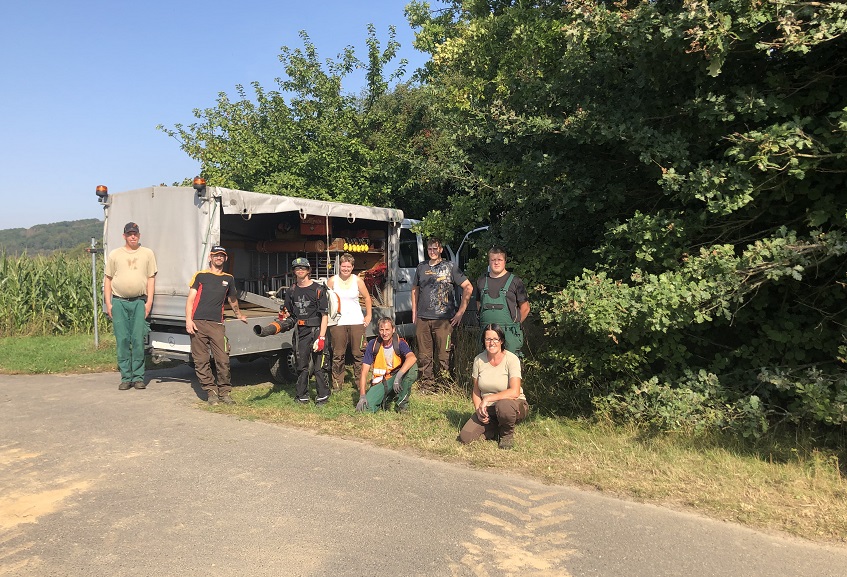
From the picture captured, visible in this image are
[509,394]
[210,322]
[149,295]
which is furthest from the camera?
[149,295]

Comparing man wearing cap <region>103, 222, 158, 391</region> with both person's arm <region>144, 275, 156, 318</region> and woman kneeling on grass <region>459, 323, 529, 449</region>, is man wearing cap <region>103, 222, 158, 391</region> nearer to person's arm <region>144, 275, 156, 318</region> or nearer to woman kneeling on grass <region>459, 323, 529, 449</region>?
person's arm <region>144, 275, 156, 318</region>

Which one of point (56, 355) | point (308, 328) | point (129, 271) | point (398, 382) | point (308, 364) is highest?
point (129, 271)

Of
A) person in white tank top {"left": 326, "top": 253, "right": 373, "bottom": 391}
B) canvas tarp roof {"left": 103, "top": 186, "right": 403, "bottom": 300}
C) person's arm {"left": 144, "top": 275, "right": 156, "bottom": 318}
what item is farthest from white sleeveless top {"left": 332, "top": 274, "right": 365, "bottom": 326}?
person's arm {"left": 144, "top": 275, "right": 156, "bottom": 318}

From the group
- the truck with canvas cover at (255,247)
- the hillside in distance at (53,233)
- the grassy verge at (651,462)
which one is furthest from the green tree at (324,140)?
the hillside in distance at (53,233)

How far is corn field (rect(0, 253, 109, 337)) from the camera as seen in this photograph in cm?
1456

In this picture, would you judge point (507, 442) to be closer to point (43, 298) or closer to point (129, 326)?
point (129, 326)

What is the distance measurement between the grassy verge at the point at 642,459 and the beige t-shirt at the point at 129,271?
196 cm

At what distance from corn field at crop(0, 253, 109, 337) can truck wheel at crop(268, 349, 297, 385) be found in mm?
8440

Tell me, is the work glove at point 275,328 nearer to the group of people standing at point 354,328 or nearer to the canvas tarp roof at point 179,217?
the group of people standing at point 354,328

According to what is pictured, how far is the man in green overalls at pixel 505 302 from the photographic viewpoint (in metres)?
6.49

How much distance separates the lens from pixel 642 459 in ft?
17.1

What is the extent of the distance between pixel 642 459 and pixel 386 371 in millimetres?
2838

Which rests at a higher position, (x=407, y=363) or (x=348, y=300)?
(x=348, y=300)

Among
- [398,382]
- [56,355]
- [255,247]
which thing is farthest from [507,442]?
[56,355]
